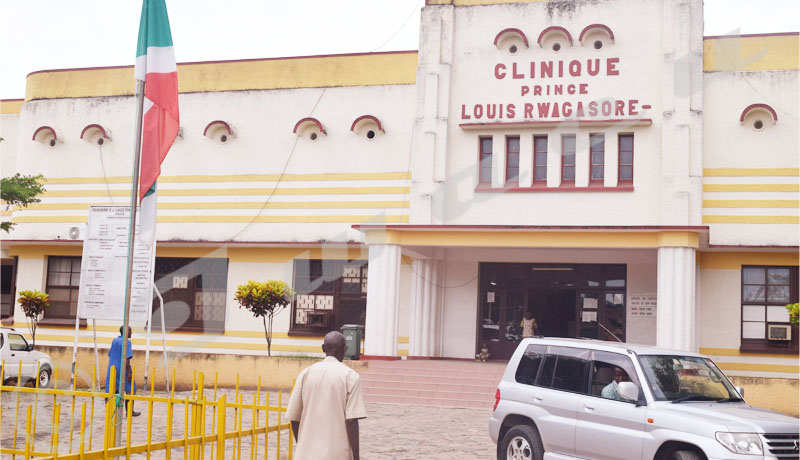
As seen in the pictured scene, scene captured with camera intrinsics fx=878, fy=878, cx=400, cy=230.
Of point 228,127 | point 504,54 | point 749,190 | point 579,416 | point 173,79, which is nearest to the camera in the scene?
point 173,79

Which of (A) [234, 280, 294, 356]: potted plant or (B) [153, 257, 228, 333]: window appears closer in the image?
(A) [234, 280, 294, 356]: potted plant

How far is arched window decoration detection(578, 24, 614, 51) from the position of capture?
22.8 metres

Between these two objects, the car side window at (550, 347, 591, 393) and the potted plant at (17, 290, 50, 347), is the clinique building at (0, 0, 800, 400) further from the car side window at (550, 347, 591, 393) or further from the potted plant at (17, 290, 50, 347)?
the car side window at (550, 347, 591, 393)

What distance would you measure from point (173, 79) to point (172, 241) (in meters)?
17.5

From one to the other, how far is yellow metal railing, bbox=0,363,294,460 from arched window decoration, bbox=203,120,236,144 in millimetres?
8336

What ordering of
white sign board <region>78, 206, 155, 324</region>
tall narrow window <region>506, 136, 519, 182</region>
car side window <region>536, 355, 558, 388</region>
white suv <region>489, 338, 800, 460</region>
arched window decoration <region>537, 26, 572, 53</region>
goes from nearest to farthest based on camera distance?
white suv <region>489, 338, 800, 460</region>, car side window <region>536, 355, 558, 388</region>, white sign board <region>78, 206, 155, 324</region>, arched window decoration <region>537, 26, 572, 53</region>, tall narrow window <region>506, 136, 519, 182</region>

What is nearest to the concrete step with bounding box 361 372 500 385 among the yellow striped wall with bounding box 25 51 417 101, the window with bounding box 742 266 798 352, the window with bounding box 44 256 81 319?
the window with bounding box 742 266 798 352

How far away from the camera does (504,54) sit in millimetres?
23562

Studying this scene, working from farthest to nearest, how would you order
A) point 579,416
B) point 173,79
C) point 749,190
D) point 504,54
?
point 504,54
point 749,190
point 579,416
point 173,79

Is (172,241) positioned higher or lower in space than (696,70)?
lower

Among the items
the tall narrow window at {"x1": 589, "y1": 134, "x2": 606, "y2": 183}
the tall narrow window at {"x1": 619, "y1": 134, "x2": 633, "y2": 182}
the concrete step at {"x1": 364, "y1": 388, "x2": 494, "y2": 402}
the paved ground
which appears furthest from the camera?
the tall narrow window at {"x1": 589, "y1": 134, "x2": 606, "y2": 183}

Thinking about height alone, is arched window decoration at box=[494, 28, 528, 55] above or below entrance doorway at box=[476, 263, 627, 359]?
above

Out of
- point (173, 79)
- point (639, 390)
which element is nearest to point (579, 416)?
point (639, 390)

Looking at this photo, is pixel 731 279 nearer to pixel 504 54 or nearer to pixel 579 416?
pixel 504 54
